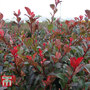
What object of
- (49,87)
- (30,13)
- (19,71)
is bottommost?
(49,87)

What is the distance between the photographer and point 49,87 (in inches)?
35.0

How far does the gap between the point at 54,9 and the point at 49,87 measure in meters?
1.02

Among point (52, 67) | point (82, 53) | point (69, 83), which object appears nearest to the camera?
point (69, 83)

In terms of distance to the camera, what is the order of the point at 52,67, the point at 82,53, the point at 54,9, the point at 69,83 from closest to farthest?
1. the point at 69,83
2. the point at 52,67
3. the point at 82,53
4. the point at 54,9

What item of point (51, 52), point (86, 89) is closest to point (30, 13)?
point (51, 52)

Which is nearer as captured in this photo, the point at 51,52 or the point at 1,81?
the point at 1,81

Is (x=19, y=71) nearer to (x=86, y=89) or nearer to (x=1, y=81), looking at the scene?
(x=1, y=81)

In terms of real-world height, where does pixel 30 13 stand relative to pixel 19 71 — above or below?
above

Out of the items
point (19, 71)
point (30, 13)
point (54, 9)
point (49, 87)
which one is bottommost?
point (49, 87)

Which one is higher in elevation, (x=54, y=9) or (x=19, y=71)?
(x=54, y=9)

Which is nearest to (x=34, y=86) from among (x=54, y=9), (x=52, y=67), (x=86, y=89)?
(x=52, y=67)

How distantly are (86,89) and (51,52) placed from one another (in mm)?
442

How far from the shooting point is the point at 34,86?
90cm

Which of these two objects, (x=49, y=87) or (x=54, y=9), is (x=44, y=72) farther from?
(x=54, y=9)
